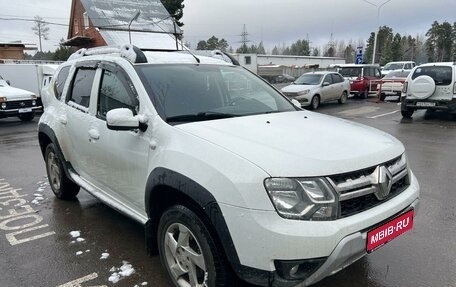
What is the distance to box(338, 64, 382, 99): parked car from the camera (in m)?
21.4

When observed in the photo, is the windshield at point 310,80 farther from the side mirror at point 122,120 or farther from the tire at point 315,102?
the side mirror at point 122,120

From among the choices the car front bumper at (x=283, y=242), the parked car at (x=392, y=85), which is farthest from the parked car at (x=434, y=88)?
the car front bumper at (x=283, y=242)

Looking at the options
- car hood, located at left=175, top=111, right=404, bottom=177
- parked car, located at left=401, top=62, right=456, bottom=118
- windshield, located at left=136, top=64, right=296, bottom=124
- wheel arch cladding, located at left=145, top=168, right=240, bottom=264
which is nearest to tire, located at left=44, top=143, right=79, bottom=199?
windshield, located at left=136, top=64, right=296, bottom=124

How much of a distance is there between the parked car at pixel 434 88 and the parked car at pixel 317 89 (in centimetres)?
462

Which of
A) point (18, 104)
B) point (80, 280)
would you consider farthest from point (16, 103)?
point (80, 280)

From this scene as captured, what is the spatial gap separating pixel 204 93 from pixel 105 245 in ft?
5.91

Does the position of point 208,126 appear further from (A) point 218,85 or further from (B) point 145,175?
(A) point 218,85

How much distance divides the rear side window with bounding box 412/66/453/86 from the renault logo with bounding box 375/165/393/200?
443 inches

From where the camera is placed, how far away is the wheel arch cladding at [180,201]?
237 cm

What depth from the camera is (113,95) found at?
3658mm

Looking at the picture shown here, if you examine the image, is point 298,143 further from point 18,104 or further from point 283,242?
point 18,104

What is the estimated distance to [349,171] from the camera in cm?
242

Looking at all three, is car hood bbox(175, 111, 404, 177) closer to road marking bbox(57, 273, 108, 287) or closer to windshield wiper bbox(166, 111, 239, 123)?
windshield wiper bbox(166, 111, 239, 123)

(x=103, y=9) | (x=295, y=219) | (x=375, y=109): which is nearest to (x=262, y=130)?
(x=295, y=219)
